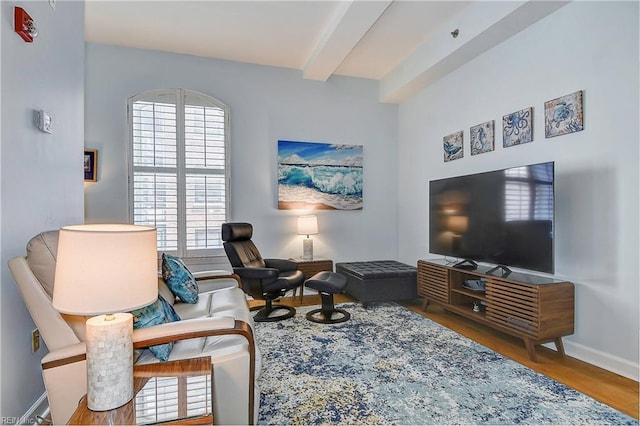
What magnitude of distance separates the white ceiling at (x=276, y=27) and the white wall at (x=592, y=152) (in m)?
0.94

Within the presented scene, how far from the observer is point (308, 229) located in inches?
174

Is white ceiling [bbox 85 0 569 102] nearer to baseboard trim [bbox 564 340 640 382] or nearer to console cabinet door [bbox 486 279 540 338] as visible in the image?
console cabinet door [bbox 486 279 540 338]

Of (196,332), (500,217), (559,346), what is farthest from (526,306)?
(196,332)

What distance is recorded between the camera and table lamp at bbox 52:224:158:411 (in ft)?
3.59

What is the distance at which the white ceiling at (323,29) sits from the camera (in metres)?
3.05

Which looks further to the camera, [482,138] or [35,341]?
[482,138]

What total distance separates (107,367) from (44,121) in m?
1.46

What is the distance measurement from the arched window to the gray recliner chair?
0.75 m

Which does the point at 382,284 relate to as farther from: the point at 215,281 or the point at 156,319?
the point at 156,319

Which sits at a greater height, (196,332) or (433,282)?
(196,332)

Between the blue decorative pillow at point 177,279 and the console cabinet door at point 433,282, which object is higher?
the blue decorative pillow at point 177,279

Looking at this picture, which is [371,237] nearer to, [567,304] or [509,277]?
[509,277]

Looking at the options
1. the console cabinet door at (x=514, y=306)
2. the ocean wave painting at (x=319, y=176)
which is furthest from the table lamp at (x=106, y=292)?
the ocean wave painting at (x=319, y=176)

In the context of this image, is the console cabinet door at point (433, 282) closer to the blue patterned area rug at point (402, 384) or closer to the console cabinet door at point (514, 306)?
the blue patterned area rug at point (402, 384)
